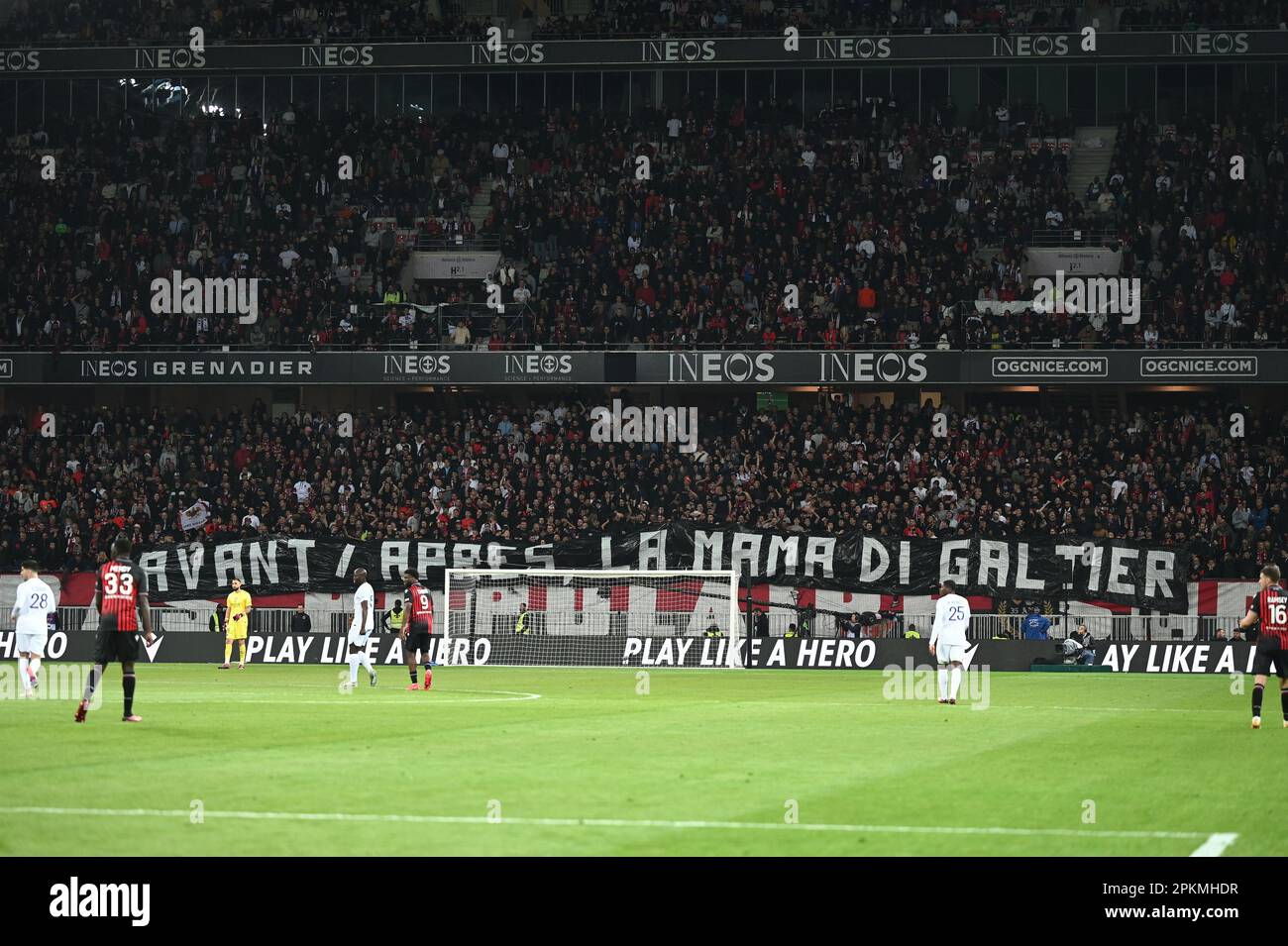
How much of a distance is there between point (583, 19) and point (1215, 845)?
173 feet

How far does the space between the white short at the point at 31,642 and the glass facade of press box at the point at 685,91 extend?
3968cm

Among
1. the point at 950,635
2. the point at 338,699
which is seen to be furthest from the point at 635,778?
the point at 950,635

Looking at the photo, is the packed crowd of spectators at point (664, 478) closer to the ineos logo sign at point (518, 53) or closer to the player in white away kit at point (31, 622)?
the ineos logo sign at point (518, 53)

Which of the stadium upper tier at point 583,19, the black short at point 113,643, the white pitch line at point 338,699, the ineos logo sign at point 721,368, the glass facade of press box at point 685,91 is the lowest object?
the white pitch line at point 338,699

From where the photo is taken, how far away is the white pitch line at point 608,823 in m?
12.2

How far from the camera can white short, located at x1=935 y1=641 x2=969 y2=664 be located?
2819cm

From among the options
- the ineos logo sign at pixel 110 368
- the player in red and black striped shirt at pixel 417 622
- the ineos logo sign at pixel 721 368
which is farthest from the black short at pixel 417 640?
the ineos logo sign at pixel 110 368

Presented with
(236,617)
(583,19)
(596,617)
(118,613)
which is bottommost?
(596,617)

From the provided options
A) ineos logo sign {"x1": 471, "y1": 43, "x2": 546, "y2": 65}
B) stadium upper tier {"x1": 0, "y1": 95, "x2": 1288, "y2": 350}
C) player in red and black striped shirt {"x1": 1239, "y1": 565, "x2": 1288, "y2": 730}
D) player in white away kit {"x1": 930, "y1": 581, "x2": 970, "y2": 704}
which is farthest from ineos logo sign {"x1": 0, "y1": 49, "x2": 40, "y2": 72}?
player in red and black striped shirt {"x1": 1239, "y1": 565, "x2": 1288, "y2": 730}

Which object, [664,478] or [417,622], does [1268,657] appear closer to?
[417,622]

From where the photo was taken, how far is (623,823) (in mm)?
12359

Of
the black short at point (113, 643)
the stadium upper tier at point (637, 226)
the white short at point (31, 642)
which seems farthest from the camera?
the stadium upper tier at point (637, 226)
